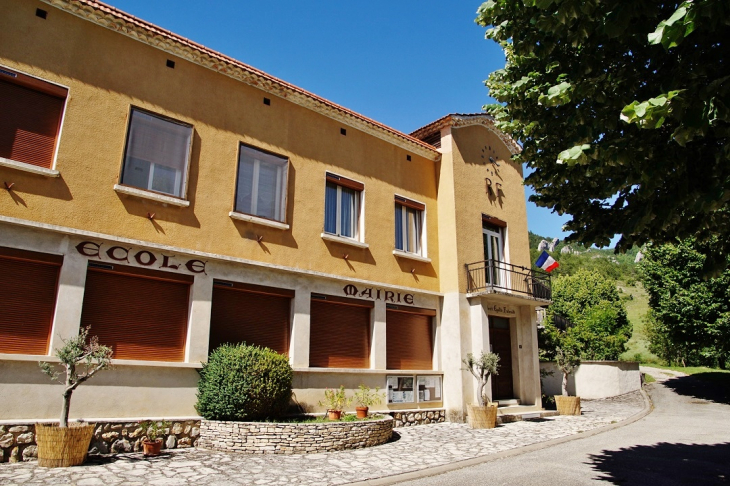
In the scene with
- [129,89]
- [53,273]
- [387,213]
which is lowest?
[53,273]

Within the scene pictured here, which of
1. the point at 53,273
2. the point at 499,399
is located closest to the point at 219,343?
the point at 53,273

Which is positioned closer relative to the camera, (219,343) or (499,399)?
(219,343)

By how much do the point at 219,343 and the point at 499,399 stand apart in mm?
9530

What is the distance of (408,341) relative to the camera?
1472 cm

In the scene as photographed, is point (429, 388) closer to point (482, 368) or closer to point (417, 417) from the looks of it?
point (417, 417)

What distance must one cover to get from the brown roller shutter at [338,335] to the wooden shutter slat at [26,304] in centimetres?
569

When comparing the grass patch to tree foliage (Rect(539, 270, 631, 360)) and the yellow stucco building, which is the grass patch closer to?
tree foliage (Rect(539, 270, 631, 360))

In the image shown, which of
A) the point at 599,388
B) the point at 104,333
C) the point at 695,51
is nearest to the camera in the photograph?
the point at 695,51

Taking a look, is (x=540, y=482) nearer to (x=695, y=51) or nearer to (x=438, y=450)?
(x=438, y=450)

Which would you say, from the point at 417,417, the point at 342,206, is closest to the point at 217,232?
the point at 342,206

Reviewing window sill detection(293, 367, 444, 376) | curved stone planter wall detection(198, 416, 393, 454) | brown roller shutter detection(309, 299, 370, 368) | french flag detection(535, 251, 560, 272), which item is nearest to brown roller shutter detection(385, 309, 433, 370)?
window sill detection(293, 367, 444, 376)

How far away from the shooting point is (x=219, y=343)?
432 inches

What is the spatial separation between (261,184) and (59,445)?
6.90 metres

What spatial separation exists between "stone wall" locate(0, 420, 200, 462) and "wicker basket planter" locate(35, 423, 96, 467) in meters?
0.64
